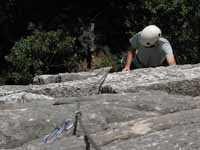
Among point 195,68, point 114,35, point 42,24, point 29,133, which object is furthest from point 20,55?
point 29,133

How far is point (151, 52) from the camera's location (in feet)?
27.8

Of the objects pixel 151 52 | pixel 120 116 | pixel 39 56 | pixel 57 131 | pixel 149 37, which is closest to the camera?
pixel 57 131

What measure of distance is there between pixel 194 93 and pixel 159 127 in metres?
2.18

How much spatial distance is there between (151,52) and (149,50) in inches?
1.4

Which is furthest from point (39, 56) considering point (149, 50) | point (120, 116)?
point (120, 116)

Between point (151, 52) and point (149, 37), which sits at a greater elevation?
point (149, 37)

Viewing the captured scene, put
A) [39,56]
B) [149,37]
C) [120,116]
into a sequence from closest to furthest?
[120,116] → [149,37] → [39,56]

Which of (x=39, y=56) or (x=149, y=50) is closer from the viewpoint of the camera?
(x=149, y=50)

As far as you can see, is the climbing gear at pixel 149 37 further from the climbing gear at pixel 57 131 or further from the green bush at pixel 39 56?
the green bush at pixel 39 56

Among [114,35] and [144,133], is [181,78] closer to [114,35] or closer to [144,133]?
[144,133]

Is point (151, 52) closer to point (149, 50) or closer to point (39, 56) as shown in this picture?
point (149, 50)

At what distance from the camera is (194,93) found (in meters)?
6.82

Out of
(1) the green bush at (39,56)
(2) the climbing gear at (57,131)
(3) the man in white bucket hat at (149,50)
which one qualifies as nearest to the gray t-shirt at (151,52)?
(3) the man in white bucket hat at (149,50)

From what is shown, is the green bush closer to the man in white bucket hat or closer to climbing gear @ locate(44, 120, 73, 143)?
the man in white bucket hat
